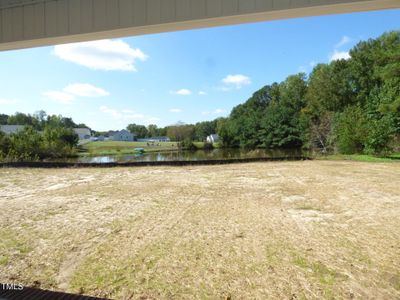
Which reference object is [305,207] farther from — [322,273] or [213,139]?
[213,139]

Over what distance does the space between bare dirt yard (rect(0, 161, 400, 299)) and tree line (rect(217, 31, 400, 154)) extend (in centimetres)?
980

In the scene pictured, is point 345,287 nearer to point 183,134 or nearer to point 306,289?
point 306,289

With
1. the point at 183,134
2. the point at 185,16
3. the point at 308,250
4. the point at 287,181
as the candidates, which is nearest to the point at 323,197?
the point at 287,181

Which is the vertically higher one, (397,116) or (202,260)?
(397,116)

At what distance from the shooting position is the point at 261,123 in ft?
104

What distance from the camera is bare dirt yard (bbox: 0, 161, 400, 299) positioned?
6.56 ft

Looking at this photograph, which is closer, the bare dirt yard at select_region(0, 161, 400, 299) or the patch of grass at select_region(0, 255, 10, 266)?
the bare dirt yard at select_region(0, 161, 400, 299)

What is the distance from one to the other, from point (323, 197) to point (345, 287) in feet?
10.7

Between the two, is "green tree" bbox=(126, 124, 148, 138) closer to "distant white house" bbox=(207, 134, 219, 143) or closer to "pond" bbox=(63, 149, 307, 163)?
"distant white house" bbox=(207, 134, 219, 143)

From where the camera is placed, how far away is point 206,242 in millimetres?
2838

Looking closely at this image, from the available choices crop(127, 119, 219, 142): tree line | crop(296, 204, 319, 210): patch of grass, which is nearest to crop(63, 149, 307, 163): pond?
crop(296, 204, 319, 210): patch of grass

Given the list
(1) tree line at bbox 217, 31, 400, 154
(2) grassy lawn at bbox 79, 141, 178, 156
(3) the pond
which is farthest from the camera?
(2) grassy lawn at bbox 79, 141, 178, 156

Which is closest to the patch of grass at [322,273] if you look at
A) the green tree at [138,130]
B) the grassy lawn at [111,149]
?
the grassy lawn at [111,149]

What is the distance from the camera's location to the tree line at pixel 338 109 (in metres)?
13.8
